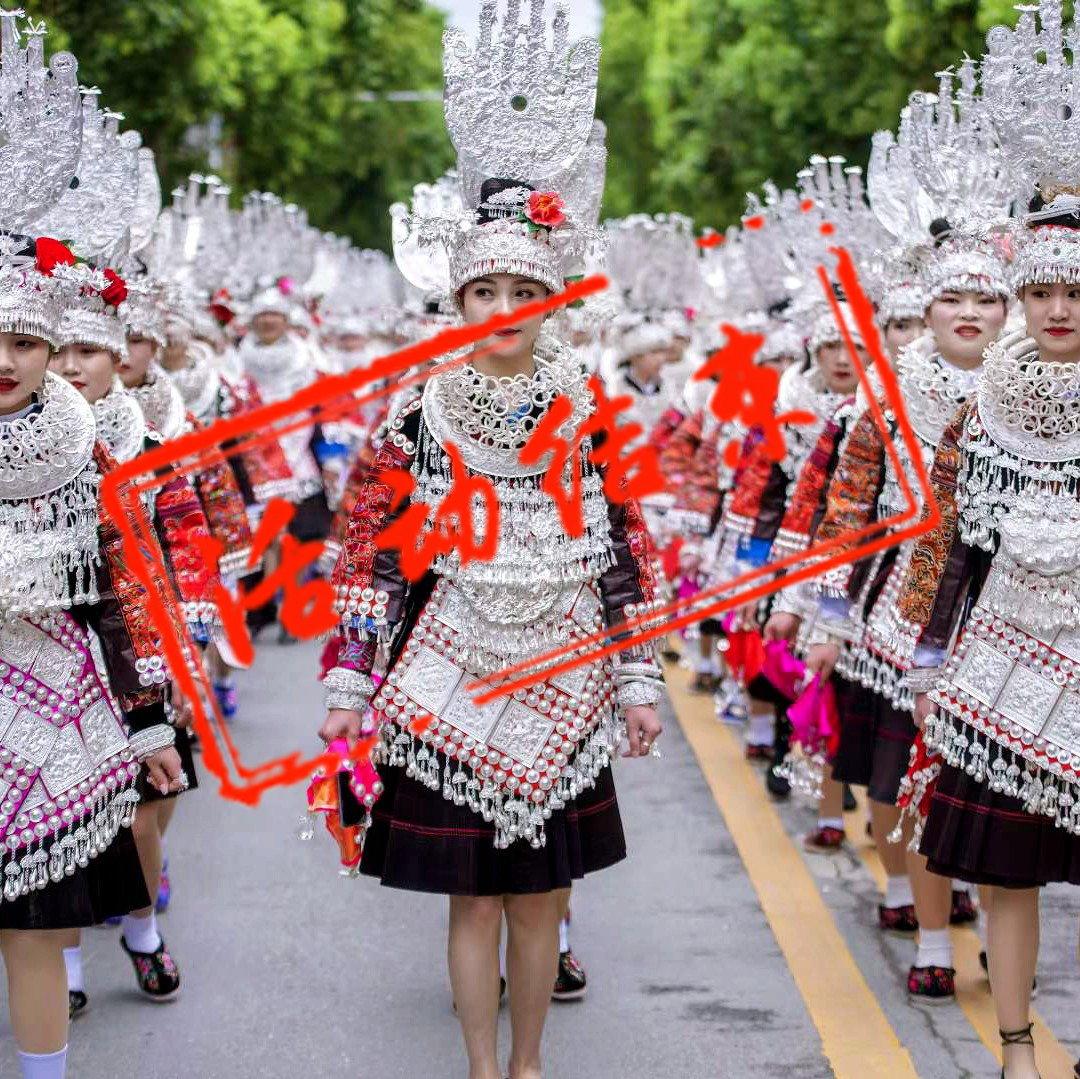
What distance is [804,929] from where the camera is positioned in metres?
6.27

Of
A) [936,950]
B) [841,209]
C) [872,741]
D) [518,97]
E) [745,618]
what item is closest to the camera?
[518,97]

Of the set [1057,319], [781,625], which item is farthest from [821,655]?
[1057,319]

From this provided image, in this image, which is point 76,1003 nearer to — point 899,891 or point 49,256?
point 49,256

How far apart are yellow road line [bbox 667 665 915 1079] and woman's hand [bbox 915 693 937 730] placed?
96 cm

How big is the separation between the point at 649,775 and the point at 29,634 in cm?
470

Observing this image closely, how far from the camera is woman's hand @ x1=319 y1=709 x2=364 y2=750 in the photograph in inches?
176

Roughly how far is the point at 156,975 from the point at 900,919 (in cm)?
244

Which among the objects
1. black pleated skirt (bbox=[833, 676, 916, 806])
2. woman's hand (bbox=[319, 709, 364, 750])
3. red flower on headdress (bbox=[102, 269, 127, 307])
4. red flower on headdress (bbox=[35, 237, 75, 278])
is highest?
red flower on headdress (bbox=[35, 237, 75, 278])

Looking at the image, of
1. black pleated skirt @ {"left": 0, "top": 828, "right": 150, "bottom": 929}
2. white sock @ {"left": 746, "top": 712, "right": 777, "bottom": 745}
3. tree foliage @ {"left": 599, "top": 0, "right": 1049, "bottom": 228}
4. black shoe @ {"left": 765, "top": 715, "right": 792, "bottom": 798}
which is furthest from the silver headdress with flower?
tree foliage @ {"left": 599, "top": 0, "right": 1049, "bottom": 228}

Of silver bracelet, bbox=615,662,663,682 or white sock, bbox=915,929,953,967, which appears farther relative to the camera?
white sock, bbox=915,929,953,967

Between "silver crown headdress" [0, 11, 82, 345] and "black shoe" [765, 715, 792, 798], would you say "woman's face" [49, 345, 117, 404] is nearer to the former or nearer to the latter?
"silver crown headdress" [0, 11, 82, 345]

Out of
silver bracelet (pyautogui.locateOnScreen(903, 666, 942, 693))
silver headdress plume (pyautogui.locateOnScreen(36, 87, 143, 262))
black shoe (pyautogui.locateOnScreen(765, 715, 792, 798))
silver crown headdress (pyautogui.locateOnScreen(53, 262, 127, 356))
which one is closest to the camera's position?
silver bracelet (pyautogui.locateOnScreen(903, 666, 942, 693))

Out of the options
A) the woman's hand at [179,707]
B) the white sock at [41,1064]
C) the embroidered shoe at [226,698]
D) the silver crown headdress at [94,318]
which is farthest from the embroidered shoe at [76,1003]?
the embroidered shoe at [226,698]

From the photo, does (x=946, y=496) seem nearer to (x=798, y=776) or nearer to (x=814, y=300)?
(x=798, y=776)
